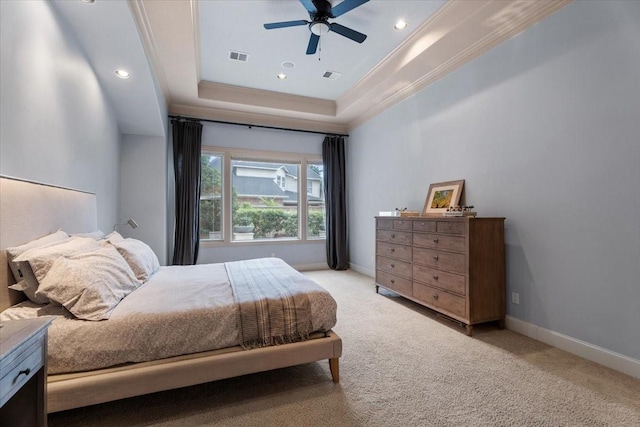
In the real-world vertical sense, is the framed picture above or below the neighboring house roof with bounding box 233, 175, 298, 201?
below

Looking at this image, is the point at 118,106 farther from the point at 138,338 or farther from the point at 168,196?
the point at 138,338

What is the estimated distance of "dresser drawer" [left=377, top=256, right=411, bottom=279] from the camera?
11.7ft

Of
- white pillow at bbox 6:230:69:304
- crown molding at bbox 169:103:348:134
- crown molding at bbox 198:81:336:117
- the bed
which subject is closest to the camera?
the bed

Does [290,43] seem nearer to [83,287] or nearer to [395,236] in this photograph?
[395,236]

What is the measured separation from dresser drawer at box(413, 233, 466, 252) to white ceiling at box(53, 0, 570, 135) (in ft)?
6.71

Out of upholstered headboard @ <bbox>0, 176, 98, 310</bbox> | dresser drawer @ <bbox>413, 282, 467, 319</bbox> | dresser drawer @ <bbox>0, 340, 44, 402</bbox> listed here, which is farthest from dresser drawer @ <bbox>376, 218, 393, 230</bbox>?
dresser drawer @ <bbox>0, 340, 44, 402</bbox>

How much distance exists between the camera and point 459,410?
1.73m

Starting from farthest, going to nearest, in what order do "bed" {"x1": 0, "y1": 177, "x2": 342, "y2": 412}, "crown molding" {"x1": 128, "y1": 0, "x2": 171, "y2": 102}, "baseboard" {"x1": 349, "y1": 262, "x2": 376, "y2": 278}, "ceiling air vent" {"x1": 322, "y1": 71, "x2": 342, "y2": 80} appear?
"baseboard" {"x1": 349, "y1": 262, "x2": 376, "y2": 278} < "ceiling air vent" {"x1": 322, "y1": 71, "x2": 342, "y2": 80} < "crown molding" {"x1": 128, "y1": 0, "x2": 171, "y2": 102} < "bed" {"x1": 0, "y1": 177, "x2": 342, "y2": 412}

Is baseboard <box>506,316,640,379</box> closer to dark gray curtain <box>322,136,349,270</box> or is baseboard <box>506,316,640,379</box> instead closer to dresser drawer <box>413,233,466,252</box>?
dresser drawer <box>413,233,466,252</box>

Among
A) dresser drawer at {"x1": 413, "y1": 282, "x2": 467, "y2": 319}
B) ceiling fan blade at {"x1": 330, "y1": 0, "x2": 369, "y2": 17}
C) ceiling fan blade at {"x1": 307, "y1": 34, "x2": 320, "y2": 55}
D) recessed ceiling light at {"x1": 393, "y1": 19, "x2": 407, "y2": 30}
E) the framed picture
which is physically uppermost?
recessed ceiling light at {"x1": 393, "y1": 19, "x2": 407, "y2": 30}

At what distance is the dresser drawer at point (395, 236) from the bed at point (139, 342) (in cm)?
186

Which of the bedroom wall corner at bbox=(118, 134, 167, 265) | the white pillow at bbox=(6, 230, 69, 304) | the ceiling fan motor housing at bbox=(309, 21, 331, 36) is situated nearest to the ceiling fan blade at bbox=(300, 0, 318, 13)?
the ceiling fan motor housing at bbox=(309, 21, 331, 36)

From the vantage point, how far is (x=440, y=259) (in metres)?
3.08

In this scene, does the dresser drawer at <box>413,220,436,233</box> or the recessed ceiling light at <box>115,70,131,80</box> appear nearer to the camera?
the recessed ceiling light at <box>115,70,131,80</box>
